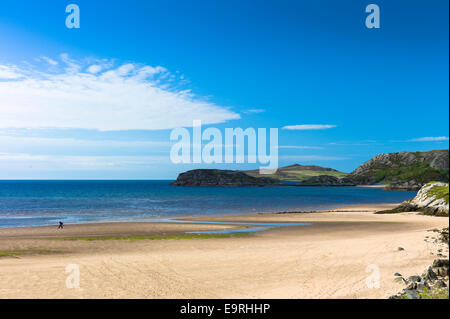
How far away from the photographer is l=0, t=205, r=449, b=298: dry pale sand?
48.6 feet

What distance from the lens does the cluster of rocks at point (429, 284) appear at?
1221 cm

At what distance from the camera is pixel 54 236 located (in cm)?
3488

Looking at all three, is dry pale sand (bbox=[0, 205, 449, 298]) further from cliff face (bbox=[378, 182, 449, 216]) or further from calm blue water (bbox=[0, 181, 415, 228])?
cliff face (bbox=[378, 182, 449, 216])

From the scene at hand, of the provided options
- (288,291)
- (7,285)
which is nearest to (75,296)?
(7,285)

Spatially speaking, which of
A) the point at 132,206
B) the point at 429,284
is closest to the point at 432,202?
the point at 429,284

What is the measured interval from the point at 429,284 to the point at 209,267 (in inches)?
442

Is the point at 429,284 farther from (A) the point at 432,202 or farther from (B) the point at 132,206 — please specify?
(B) the point at 132,206

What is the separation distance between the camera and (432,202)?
5097 cm

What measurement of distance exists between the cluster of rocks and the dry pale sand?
2.70 ft

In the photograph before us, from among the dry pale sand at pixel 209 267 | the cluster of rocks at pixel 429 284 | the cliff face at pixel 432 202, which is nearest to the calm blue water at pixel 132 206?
the cliff face at pixel 432 202
